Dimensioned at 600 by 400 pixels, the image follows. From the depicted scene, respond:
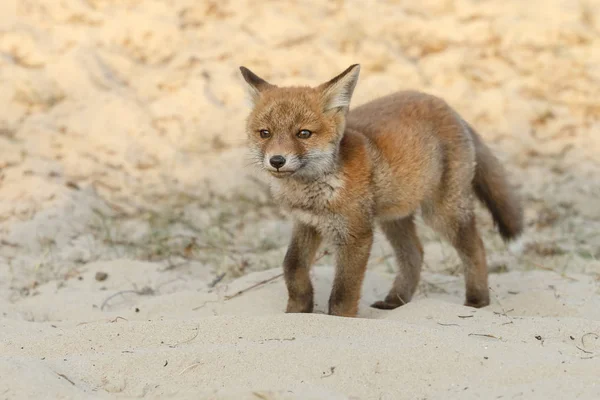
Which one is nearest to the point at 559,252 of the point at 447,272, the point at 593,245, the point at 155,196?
the point at 593,245

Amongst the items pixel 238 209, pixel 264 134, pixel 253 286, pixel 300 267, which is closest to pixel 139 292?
pixel 253 286

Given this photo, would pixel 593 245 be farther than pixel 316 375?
Yes

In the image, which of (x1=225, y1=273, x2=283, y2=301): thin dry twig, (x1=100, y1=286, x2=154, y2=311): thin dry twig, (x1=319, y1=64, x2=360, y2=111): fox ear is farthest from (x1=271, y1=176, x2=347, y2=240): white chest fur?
(x1=100, y1=286, x2=154, y2=311): thin dry twig

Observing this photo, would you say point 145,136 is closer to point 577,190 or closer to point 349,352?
point 577,190

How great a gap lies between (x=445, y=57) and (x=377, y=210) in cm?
439

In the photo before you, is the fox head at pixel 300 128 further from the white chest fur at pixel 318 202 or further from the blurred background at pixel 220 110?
the blurred background at pixel 220 110

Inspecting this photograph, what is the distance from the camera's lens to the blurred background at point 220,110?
707 centimetres

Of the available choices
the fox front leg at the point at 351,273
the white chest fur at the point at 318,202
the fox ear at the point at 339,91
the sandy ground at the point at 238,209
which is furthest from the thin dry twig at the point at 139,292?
the fox ear at the point at 339,91

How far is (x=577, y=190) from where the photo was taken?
27.0 ft

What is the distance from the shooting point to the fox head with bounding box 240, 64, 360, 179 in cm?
496

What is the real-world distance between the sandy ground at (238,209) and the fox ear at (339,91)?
1.32 meters

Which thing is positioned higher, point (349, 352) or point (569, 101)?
point (569, 101)

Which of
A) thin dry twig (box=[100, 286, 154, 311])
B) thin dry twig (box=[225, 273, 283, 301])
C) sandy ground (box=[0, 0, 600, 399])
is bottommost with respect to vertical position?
thin dry twig (box=[100, 286, 154, 311])

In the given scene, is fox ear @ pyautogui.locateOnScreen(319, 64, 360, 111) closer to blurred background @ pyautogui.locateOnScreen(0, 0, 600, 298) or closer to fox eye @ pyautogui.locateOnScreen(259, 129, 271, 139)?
fox eye @ pyautogui.locateOnScreen(259, 129, 271, 139)
